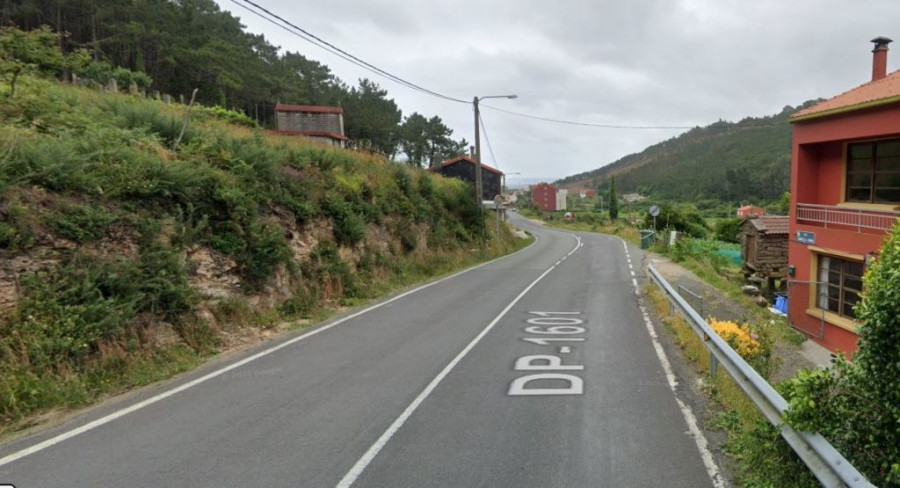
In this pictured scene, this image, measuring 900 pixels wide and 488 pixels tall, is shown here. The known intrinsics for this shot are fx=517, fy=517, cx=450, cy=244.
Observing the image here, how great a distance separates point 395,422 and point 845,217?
50.9 feet

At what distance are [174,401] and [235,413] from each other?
0.96m

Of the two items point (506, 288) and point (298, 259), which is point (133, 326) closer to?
point (298, 259)

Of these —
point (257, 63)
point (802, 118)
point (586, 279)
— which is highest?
point (257, 63)

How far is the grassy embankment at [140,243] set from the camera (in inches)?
260

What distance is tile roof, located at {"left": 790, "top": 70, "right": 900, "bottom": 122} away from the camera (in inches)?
517

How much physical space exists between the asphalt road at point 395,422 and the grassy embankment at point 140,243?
94 cm

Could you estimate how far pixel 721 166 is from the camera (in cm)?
12594

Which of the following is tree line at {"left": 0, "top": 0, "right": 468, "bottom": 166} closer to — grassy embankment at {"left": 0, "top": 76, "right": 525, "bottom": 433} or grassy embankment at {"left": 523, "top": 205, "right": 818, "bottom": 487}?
grassy embankment at {"left": 0, "top": 76, "right": 525, "bottom": 433}

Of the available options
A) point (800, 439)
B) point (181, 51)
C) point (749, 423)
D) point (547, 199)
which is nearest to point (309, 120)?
point (181, 51)

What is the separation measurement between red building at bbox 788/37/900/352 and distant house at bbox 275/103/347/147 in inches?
1052

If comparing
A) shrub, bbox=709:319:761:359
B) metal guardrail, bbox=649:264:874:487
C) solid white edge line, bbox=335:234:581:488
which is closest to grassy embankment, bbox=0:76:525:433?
solid white edge line, bbox=335:234:581:488

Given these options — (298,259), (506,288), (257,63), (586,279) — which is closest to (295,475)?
(298,259)

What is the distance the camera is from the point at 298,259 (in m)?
12.9

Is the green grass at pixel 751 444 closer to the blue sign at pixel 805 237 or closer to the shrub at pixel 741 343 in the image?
the shrub at pixel 741 343
